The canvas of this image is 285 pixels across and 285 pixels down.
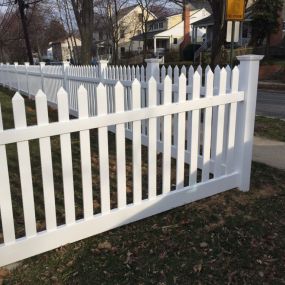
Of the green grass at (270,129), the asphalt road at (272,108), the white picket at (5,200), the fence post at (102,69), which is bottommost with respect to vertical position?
the asphalt road at (272,108)

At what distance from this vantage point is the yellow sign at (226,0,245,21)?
765cm

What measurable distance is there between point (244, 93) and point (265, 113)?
23.9ft

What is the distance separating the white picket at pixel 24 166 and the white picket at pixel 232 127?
2.27m

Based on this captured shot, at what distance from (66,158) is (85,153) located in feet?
0.58

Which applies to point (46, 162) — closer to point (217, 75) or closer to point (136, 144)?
point (136, 144)

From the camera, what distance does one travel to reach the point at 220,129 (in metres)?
4.06

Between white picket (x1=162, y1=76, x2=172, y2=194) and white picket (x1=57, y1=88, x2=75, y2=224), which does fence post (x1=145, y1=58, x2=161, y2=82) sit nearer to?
white picket (x1=162, y1=76, x2=172, y2=194)

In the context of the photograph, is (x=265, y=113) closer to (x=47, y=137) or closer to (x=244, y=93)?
(x=244, y=93)

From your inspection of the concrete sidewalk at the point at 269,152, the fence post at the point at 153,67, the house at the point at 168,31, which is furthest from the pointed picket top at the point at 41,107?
the house at the point at 168,31

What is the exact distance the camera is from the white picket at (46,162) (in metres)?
2.74

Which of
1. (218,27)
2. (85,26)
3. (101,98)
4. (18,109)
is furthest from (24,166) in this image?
(85,26)

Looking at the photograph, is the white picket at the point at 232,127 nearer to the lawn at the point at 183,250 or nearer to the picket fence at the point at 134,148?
the picket fence at the point at 134,148

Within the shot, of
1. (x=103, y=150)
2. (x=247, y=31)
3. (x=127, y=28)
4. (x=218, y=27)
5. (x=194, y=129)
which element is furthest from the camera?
(x=127, y=28)

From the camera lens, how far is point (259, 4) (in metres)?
28.7
